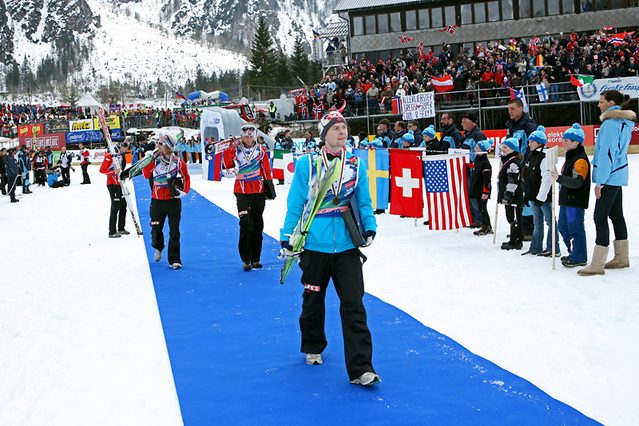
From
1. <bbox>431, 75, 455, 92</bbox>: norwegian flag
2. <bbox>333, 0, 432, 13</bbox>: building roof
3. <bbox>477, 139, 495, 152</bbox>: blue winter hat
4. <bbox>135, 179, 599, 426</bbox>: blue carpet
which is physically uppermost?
<bbox>333, 0, 432, 13</bbox>: building roof

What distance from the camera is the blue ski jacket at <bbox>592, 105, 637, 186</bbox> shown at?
6.47m

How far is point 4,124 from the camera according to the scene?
1983 inches

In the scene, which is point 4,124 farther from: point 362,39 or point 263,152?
point 263,152

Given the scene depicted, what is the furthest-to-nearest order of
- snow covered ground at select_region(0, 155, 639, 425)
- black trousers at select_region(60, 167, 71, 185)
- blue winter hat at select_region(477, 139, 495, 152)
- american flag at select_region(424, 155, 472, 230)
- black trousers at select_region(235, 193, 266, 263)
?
black trousers at select_region(60, 167, 71, 185) < american flag at select_region(424, 155, 472, 230) < blue winter hat at select_region(477, 139, 495, 152) < black trousers at select_region(235, 193, 266, 263) < snow covered ground at select_region(0, 155, 639, 425)

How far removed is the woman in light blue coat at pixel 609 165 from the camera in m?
6.48

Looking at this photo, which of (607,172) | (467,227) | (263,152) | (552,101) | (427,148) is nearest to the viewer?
(607,172)

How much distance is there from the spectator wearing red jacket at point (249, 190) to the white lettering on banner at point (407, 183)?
337 centimetres

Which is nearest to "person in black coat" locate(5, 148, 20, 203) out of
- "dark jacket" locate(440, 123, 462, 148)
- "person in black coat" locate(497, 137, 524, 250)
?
"dark jacket" locate(440, 123, 462, 148)

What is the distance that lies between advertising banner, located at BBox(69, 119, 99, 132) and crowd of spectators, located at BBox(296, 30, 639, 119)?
19116 mm

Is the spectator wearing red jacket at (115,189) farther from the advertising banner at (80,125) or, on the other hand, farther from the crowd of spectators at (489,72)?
the advertising banner at (80,125)

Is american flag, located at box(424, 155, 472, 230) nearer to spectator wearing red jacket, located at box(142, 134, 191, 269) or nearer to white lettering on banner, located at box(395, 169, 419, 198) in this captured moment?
white lettering on banner, located at box(395, 169, 419, 198)

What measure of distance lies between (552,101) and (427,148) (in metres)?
16.9

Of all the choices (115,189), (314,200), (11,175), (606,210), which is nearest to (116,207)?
(115,189)

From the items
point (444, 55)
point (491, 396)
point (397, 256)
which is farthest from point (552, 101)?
point (491, 396)
